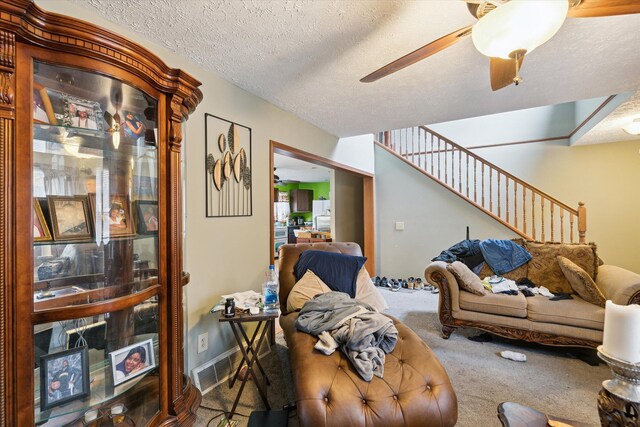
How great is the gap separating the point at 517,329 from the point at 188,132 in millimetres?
3203

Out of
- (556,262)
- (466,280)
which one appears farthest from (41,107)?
(556,262)

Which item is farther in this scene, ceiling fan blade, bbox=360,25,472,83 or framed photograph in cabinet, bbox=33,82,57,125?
ceiling fan blade, bbox=360,25,472,83

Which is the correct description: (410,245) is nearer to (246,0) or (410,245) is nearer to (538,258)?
(538,258)

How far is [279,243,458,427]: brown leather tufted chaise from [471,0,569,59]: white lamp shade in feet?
4.93

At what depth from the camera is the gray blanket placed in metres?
1.42

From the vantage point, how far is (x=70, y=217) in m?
1.11

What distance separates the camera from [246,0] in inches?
54.1

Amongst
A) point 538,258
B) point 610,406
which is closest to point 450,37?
point 610,406

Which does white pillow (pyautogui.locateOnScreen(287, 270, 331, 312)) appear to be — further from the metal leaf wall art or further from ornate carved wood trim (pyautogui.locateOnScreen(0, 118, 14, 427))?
ornate carved wood trim (pyautogui.locateOnScreen(0, 118, 14, 427))

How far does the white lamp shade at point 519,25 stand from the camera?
3.15 ft

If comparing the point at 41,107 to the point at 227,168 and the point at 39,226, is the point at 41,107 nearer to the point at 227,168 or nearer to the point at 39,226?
the point at 39,226

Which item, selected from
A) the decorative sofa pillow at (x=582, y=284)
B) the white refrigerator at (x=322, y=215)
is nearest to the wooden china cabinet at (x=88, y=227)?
the decorative sofa pillow at (x=582, y=284)

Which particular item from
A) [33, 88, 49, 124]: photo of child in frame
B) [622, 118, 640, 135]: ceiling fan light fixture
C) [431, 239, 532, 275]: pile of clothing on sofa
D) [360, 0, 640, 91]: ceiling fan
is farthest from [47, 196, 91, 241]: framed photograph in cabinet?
[622, 118, 640, 135]: ceiling fan light fixture

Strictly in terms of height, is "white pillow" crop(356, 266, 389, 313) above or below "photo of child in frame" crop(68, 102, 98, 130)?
below
